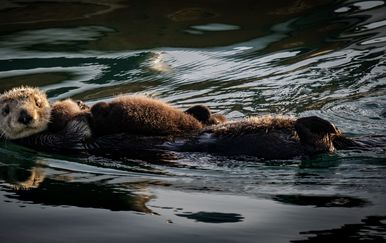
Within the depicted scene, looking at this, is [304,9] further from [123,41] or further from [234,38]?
[123,41]

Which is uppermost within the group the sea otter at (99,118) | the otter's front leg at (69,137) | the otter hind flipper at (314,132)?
the sea otter at (99,118)

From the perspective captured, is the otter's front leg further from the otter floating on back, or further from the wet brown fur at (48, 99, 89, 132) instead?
the wet brown fur at (48, 99, 89, 132)

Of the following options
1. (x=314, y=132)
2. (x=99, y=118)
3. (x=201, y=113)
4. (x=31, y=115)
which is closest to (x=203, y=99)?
(x=201, y=113)

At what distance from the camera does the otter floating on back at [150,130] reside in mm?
5219

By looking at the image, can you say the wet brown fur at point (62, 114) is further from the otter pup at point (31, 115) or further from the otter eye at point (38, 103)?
the otter eye at point (38, 103)

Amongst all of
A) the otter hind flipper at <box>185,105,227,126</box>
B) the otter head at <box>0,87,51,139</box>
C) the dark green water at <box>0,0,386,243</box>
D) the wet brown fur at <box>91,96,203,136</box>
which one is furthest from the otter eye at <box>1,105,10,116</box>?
the otter hind flipper at <box>185,105,227,126</box>

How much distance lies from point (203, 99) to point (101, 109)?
2227mm

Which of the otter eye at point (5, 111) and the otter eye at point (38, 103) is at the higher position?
the otter eye at point (38, 103)

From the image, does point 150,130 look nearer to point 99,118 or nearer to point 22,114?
point 99,118

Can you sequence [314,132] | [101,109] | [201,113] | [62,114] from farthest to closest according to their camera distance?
1. [62,114]
2. [201,113]
3. [101,109]
4. [314,132]

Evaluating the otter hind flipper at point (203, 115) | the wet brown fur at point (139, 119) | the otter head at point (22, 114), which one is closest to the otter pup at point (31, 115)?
the otter head at point (22, 114)

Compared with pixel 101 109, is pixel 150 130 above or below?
below

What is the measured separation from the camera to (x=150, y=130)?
566cm

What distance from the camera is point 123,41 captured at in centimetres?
966
